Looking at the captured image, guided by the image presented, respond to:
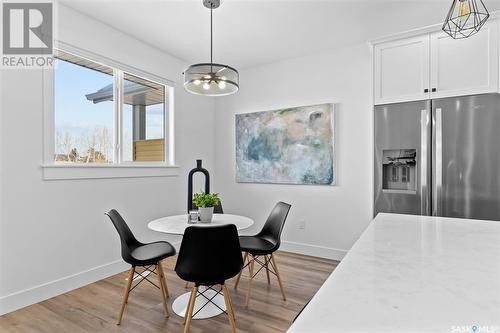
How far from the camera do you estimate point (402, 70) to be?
9.29 feet

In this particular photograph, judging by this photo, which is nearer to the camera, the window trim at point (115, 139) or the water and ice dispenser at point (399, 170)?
the window trim at point (115, 139)

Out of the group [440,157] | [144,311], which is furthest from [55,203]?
[440,157]

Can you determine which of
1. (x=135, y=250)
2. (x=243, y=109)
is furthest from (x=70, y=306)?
(x=243, y=109)

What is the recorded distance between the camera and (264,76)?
4172 millimetres

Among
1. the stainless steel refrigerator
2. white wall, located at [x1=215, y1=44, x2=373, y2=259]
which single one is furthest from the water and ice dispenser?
white wall, located at [x1=215, y1=44, x2=373, y2=259]

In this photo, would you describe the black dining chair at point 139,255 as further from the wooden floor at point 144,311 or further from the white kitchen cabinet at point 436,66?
the white kitchen cabinet at point 436,66

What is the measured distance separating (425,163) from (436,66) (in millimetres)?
901

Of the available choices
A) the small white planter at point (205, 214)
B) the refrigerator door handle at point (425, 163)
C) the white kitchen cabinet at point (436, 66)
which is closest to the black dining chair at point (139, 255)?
the small white planter at point (205, 214)

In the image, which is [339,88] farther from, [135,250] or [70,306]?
[70,306]

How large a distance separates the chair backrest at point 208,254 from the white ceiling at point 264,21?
1989 mm

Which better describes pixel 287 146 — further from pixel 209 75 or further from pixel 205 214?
pixel 209 75

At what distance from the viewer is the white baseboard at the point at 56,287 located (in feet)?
7.64

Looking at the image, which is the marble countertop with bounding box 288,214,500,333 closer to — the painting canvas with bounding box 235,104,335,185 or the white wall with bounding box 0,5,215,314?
the painting canvas with bounding box 235,104,335,185

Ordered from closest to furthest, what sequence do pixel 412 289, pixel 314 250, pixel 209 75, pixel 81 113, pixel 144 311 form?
pixel 412 289, pixel 209 75, pixel 144 311, pixel 81 113, pixel 314 250
